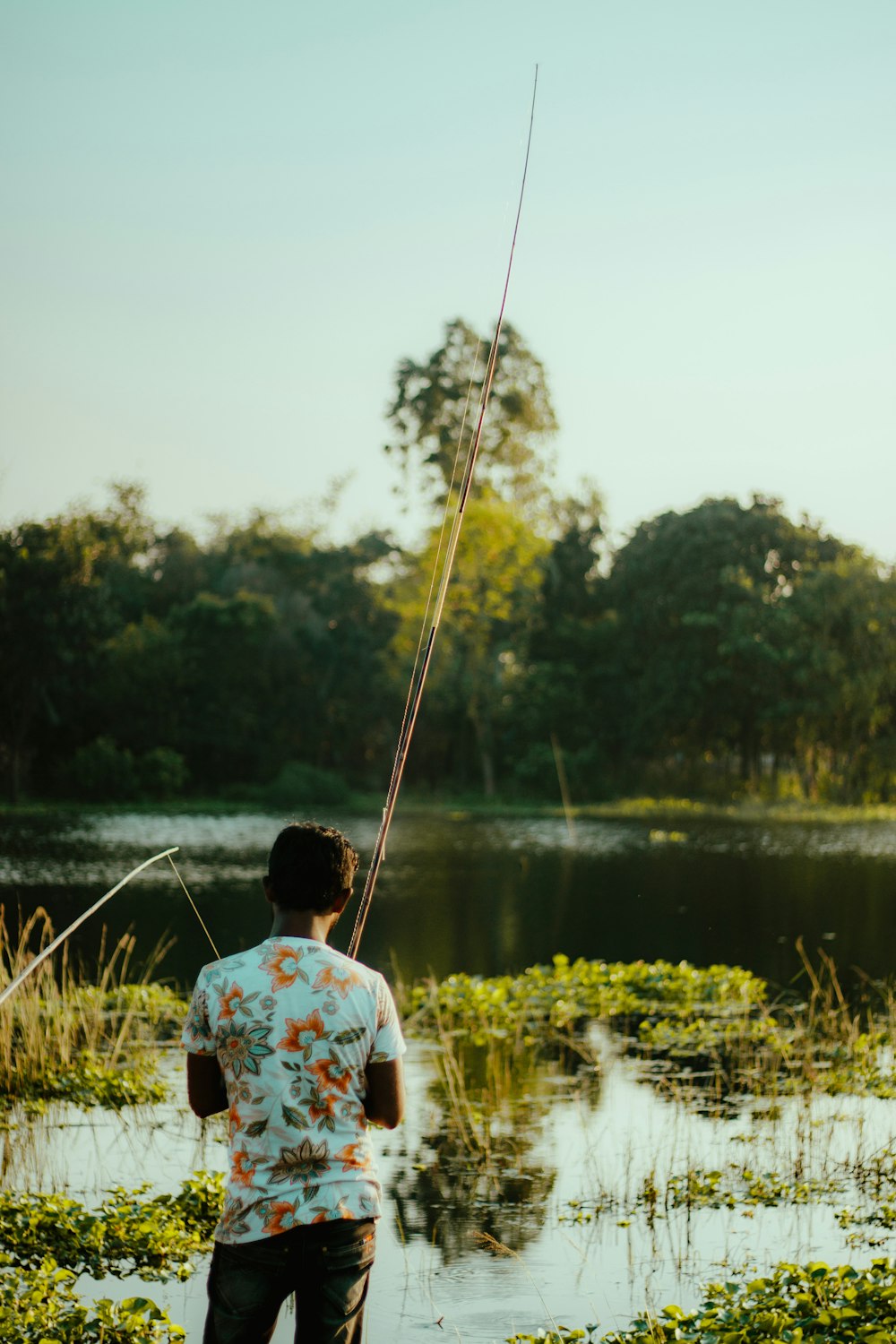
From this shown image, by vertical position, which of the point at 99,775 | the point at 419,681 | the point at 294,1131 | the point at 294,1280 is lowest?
the point at 99,775

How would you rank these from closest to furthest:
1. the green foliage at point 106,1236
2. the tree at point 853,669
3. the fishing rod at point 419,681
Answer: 1. the fishing rod at point 419,681
2. the green foliage at point 106,1236
3. the tree at point 853,669

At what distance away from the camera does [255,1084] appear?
2596 millimetres

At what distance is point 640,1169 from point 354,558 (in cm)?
4570

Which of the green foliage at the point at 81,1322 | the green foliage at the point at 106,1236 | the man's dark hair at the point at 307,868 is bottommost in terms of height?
the green foliage at the point at 106,1236

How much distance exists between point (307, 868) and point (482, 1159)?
15.2 feet

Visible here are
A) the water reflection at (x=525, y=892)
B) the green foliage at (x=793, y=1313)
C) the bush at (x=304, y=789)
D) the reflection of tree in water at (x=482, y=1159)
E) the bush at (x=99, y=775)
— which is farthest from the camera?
the bush at (x=304, y=789)

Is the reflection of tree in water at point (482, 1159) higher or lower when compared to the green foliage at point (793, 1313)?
lower

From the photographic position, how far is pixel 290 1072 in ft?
8.49

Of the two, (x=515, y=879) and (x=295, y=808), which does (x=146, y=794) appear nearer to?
(x=295, y=808)

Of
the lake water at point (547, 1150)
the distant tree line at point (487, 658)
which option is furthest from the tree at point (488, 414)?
the lake water at point (547, 1150)

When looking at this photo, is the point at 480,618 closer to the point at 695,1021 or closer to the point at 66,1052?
the point at 695,1021

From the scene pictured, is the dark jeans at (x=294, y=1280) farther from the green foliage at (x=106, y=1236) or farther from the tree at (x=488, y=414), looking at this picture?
the tree at (x=488, y=414)

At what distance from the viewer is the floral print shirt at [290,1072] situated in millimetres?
2566

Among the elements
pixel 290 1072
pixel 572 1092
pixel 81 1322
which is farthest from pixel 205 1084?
pixel 572 1092
